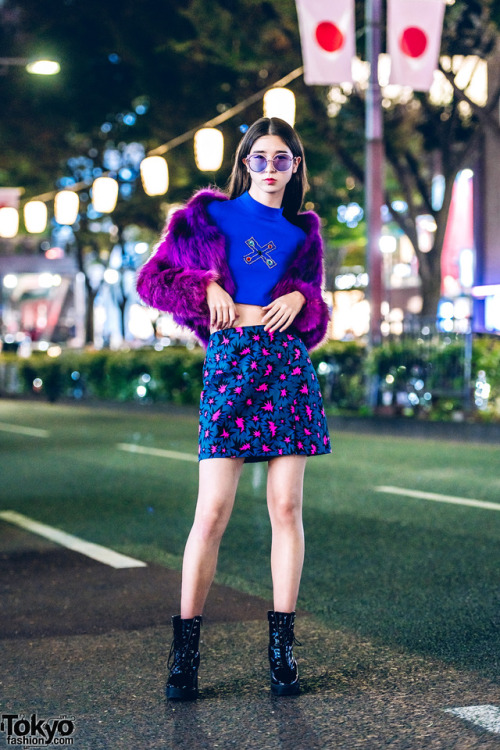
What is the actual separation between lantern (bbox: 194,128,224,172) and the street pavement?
18.2 meters

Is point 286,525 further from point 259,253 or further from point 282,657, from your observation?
point 259,253

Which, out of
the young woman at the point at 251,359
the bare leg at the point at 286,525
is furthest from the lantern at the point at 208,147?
the bare leg at the point at 286,525

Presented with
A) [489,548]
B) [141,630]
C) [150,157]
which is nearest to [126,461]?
[489,548]

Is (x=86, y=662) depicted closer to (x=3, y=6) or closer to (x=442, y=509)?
(x=442, y=509)

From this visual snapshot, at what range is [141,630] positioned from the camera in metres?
4.73

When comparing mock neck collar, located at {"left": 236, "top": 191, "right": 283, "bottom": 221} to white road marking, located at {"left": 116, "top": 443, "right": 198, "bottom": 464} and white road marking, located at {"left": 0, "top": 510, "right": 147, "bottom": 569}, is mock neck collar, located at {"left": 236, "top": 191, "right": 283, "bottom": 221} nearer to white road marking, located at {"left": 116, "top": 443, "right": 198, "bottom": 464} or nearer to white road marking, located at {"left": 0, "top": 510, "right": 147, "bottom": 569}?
white road marking, located at {"left": 0, "top": 510, "right": 147, "bottom": 569}

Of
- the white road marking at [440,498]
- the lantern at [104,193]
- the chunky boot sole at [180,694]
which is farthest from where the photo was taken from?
the lantern at [104,193]

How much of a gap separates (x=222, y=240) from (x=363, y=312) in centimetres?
5048

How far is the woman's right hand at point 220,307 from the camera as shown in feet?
12.3

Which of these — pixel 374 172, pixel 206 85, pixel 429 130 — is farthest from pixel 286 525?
pixel 206 85

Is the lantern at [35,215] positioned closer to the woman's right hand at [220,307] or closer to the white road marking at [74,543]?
the white road marking at [74,543]

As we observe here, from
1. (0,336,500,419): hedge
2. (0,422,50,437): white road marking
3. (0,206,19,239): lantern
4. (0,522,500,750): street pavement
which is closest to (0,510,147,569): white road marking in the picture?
(0,522,500,750): street pavement

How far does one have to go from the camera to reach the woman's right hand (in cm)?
374

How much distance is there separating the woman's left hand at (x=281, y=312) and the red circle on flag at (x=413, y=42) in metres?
12.6
